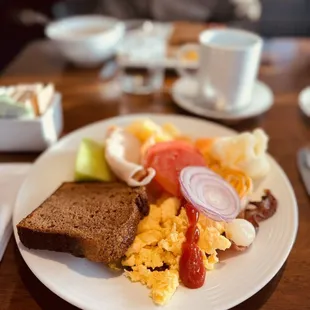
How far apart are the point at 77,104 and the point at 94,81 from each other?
0.58 feet

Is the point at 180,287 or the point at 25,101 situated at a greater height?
the point at 25,101

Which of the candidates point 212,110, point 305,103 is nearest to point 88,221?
point 212,110

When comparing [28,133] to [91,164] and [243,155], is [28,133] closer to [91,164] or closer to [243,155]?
[91,164]

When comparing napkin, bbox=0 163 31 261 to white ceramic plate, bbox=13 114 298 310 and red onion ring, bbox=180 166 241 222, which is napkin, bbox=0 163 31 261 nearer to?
white ceramic plate, bbox=13 114 298 310

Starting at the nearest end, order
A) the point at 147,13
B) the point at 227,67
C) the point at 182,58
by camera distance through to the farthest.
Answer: the point at 227,67
the point at 182,58
the point at 147,13

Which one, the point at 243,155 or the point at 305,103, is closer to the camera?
the point at 243,155

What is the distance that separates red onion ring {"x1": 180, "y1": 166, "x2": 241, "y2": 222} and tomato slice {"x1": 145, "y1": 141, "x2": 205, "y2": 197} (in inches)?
1.2

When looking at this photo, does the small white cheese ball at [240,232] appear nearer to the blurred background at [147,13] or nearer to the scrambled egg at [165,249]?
the scrambled egg at [165,249]

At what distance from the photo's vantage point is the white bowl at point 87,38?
150cm

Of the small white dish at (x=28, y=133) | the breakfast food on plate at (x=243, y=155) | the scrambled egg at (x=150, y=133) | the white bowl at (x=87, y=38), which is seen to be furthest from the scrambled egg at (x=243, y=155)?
the white bowl at (x=87, y=38)

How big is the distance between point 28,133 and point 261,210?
61cm

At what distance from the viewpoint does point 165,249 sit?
2.42 ft

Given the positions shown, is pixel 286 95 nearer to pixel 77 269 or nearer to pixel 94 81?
pixel 94 81

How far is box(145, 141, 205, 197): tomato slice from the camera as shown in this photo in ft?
2.88
